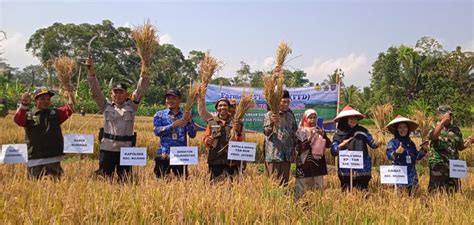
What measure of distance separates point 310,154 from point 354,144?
0.51 metres

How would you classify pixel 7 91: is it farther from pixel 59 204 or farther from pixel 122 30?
pixel 59 204

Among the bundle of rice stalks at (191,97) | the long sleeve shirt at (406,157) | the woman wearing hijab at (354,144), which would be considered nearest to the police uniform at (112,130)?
the bundle of rice stalks at (191,97)

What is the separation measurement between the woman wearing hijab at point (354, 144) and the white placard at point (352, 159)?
0.66 ft

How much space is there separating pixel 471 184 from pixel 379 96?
26.1 meters

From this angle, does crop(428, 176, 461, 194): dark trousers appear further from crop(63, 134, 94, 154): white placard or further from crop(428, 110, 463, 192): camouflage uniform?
crop(63, 134, 94, 154): white placard

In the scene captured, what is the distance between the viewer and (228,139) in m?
4.62

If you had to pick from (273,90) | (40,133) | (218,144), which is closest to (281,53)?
(273,90)

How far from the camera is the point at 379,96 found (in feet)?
102

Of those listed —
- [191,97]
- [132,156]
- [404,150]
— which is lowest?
[132,156]

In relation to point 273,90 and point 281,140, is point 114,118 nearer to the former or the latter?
point 273,90

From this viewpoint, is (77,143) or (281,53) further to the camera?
(281,53)

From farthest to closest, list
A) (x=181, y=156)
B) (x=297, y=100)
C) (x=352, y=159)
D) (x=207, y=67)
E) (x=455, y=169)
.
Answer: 1. (x=297, y=100)
2. (x=207, y=67)
3. (x=455, y=169)
4. (x=352, y=159)
5. (x=181, y=156)

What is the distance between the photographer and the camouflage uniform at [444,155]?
4648 mm

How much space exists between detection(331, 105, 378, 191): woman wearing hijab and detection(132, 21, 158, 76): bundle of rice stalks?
2385mm
